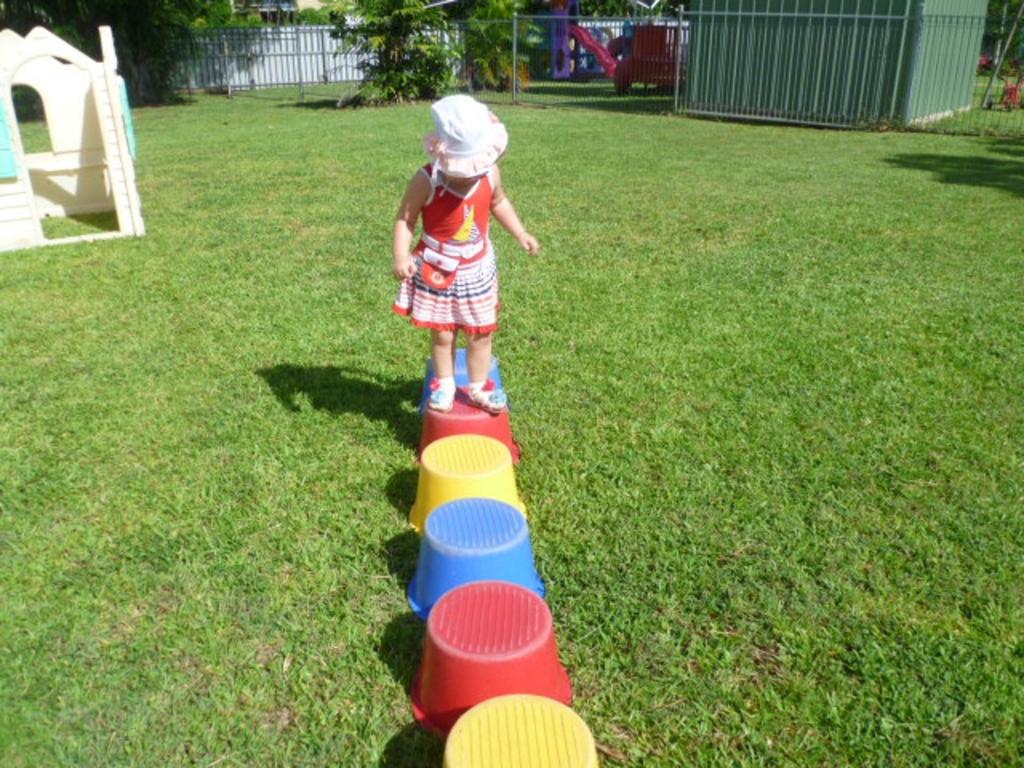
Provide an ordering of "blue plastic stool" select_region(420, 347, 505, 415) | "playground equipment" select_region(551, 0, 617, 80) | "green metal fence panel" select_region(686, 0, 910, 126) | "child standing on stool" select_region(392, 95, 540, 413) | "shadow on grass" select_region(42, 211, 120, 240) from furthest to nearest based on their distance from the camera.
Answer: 1. "playground equipment" select_region(551, 0, 617, 80)
2. "green metal fence panel" select_region(686, 0, 910, 126)
3. "shadow on grass" select_region(42, 211, 120, 240)
4. "blue plastic stool" select_region(420, 347, 505, 415)
5. "child standing on stool" select_region(392, 95, 540, 413)

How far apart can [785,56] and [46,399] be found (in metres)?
14.7

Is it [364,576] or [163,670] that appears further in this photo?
[364,576]

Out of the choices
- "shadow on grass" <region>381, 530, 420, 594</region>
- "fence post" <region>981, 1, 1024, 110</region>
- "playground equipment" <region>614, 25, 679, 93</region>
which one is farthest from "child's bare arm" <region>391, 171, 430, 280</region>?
"playground equipment" <region>614, 25, 679, 93</region>

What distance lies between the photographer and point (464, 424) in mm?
3438

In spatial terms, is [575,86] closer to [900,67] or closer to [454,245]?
[900,67]

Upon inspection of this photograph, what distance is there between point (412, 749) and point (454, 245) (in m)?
1.88

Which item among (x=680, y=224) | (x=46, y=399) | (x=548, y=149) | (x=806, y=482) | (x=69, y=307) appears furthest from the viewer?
(x=548, y=149)

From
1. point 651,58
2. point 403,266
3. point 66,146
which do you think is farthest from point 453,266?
point 651,58

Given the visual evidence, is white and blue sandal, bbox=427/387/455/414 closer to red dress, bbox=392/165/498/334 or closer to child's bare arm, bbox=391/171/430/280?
red dress, bbox=392/165/498/334

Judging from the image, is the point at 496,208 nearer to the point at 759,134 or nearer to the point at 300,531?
the point at 300,531

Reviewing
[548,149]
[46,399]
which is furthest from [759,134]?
[46,399]

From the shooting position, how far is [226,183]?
973 centimetres

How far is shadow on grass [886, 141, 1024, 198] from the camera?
975 centimetres

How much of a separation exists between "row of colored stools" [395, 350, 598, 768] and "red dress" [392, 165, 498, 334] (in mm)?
543
